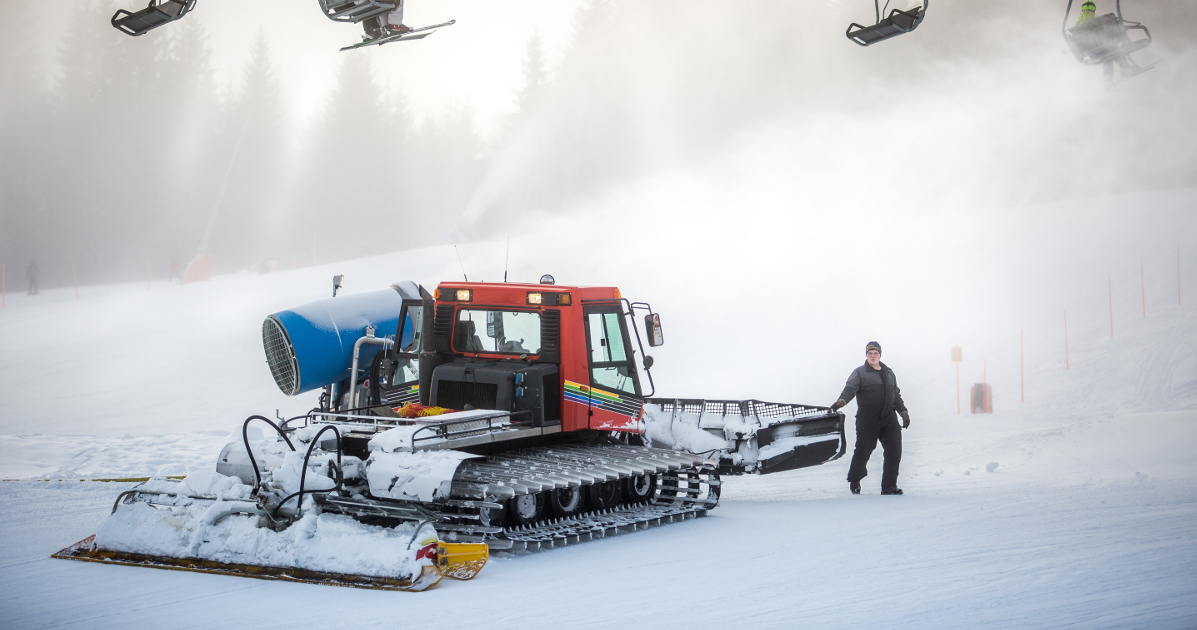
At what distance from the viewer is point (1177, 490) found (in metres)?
8.94

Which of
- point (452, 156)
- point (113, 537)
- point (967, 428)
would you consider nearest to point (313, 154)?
point (452, 156)

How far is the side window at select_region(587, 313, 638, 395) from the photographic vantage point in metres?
8.85

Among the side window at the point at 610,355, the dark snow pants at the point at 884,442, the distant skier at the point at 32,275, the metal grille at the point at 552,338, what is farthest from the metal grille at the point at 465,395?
the distant skier at the point at 32,275

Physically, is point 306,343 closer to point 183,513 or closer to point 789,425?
point 183,513

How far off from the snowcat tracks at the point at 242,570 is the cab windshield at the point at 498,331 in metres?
3.10

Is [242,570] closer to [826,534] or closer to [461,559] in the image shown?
[461,559]

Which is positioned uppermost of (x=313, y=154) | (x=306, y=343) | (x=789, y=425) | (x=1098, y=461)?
(x=313, y=154)

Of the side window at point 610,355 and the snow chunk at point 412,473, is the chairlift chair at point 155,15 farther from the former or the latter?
the snow chunk at point 412,473

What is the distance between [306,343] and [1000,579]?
287 inches

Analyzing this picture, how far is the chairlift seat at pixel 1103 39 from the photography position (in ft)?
66.4

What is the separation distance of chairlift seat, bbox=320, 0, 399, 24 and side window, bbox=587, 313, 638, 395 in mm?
3604

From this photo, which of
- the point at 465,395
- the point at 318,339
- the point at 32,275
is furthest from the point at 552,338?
the point at 32,275

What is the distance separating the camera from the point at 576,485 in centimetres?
805

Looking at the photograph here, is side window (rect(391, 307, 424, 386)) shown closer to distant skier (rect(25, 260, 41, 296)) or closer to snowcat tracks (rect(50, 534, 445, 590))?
snowcat tracks (rect(50, 534, 445, 590))
